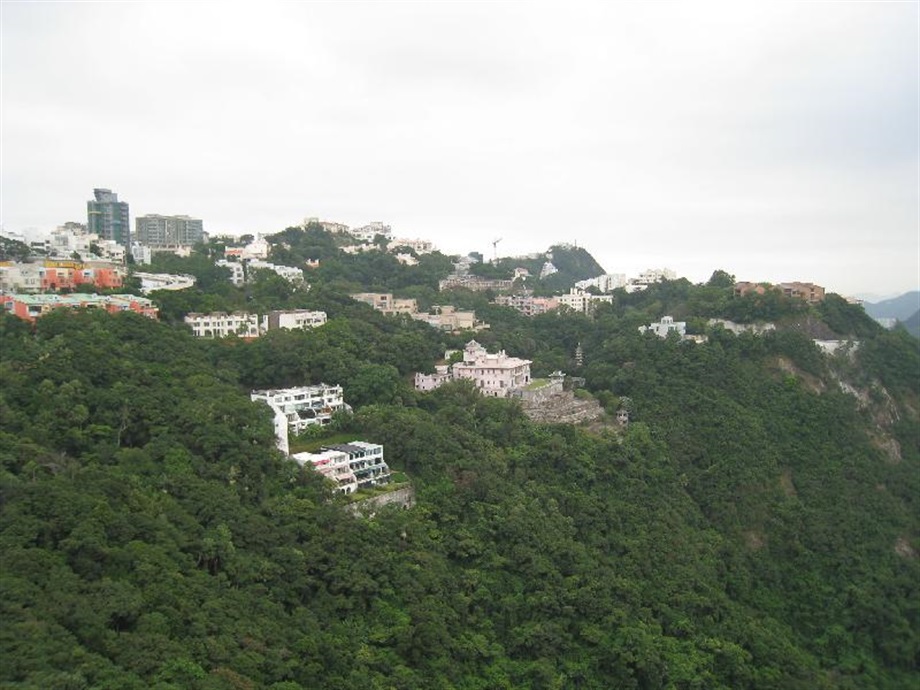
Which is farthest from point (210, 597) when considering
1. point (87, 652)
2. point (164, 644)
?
→ point (87, 652)

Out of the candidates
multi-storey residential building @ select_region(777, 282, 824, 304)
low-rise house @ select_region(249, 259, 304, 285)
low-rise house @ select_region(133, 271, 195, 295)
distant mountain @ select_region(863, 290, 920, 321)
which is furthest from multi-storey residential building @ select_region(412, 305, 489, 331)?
distant mountain @ select_region(863, 290, 920, 321)

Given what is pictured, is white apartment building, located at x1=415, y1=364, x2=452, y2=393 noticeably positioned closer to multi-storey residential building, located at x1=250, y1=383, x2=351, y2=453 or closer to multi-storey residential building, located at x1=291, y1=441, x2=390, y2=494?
multi-storey residential building, located at x1=250, y1=383, x2=351, y2=453

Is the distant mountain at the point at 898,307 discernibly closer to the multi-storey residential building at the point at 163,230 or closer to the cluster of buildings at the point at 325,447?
the multi-storey residential building at the point at 163,230

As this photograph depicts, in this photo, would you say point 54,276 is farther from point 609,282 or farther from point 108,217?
point 609,282

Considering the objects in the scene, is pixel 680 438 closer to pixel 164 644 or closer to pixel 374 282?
pixel 164 644

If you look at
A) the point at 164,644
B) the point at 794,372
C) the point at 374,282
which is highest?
the point at 374,282

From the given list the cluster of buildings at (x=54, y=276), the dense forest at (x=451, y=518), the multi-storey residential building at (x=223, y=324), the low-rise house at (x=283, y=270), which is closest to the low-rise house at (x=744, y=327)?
the dense forest at (x=451, y=518)
